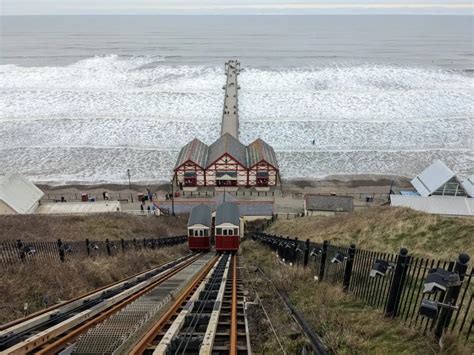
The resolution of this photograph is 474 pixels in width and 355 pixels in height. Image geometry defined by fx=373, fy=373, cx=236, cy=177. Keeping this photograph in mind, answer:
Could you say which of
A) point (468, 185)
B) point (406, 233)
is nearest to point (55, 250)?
point (406, 233)

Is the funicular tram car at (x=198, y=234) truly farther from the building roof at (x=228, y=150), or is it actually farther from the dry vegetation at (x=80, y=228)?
the building roof at (x=228, y=150)

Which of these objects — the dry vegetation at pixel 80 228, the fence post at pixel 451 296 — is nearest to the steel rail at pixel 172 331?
the fence post at pixel 451 296

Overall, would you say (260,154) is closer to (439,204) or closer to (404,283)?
(439,204)

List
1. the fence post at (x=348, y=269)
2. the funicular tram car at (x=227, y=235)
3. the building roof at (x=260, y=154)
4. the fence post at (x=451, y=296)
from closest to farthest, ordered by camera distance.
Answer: the fence post at (x=451, y=296) < the fence post at (x=348, y=269) < the funicular tram car at (x=227, y=235) < the building roof at (x=260, y=154)

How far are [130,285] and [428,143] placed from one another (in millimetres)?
45175

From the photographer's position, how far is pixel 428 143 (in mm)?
45844

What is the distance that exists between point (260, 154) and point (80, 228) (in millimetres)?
19713

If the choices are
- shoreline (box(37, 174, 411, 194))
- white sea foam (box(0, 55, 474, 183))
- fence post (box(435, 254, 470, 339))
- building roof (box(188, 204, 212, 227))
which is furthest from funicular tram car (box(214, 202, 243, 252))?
fence post (box(435, 254, 470, 339))

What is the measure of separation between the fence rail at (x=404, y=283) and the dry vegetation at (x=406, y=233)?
2542 mm

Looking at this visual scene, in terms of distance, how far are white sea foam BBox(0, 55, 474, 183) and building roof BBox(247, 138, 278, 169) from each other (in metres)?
3.48

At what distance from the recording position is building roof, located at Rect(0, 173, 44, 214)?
1199 inches

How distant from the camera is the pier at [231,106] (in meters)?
46.9

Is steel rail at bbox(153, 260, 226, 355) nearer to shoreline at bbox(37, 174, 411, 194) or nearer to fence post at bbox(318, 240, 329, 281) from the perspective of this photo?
fence post at bbox(318, 240, 329, 281)

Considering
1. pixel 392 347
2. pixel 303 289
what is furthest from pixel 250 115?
pixel 392 347
